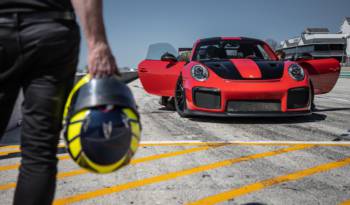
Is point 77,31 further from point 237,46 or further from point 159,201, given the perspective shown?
point 237,46

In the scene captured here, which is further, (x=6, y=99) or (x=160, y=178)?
(x=160, y=178)

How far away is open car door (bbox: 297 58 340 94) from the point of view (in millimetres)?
5543

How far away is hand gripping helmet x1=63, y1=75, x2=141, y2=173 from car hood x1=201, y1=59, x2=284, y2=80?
11.9 feet

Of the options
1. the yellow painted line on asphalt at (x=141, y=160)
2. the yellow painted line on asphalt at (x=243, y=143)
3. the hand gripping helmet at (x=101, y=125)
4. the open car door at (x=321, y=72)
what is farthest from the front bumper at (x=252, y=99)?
the hand gripping helmet at (x=101, y=125)

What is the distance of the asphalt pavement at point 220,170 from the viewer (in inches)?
84.4

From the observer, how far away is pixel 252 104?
15.3 feet

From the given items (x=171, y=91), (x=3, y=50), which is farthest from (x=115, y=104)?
(x=171, y=91)

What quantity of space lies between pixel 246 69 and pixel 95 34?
3917 mm

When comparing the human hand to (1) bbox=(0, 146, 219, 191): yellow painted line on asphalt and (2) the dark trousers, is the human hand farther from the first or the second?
(1) bbox=(0, 146, 219, 191): yellow painted line on asphalt

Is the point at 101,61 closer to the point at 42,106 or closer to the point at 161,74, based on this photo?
the point at 42,106

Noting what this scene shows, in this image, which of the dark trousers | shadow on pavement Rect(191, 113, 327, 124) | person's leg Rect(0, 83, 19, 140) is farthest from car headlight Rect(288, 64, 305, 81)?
person's leg Rect(0, 83, 19, 140)

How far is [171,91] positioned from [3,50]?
4.51 m

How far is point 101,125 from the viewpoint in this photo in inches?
49.9

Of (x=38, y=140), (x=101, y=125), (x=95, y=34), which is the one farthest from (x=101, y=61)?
(x=38, y=140)
